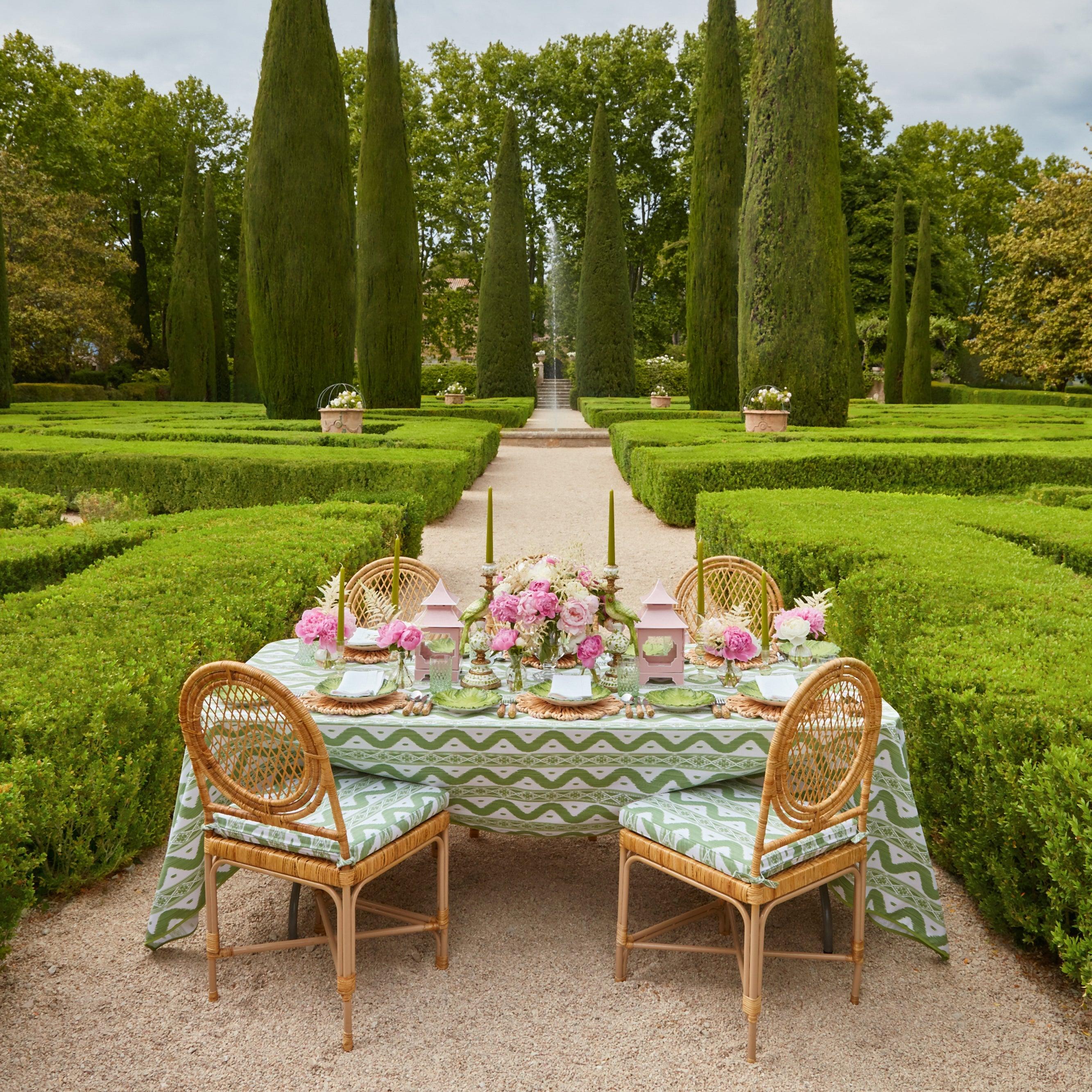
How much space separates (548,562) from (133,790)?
1.58 meters

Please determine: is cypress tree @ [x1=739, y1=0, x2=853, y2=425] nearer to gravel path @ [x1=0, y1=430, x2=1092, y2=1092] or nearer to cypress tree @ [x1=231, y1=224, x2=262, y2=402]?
gravel path @ [x1=0, y1=430, x2=1092, y2=1092]

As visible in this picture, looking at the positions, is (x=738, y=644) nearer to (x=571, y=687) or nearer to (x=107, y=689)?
(x=571, y=687)

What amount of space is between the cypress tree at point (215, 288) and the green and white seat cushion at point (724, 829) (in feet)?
85.8

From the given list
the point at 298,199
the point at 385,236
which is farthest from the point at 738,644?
the point at 385,236

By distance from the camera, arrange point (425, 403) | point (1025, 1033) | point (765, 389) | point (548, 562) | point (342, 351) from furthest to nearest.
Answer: point (425, 403)
point (342, 351)
point (765, 389)
point (548, 562)
point (1025, 1033)

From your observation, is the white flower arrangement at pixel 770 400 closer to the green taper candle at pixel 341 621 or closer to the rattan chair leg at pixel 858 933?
the green taper candle at pixel 341 621

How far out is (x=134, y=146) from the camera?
95.7 ft

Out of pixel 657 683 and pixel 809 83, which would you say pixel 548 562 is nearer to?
pixel 657 683

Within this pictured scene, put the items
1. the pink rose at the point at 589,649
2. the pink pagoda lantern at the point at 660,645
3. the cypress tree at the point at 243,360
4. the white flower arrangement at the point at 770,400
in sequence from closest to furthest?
the pink rose at the point at 589,649, the pink pagoda lantern at the point at 660,645, the white flower arrangement at the point at 770,400, the cypress tree at the point at 243,360

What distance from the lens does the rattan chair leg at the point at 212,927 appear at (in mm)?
2297

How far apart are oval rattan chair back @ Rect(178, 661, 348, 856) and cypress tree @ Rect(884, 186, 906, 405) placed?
28.2 m

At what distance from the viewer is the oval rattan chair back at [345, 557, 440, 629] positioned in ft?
11.9

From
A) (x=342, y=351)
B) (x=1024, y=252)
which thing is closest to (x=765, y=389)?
(x=342, y=351)

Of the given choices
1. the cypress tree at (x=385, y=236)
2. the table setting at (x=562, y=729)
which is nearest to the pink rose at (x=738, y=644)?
the table setting at (x=562, y=729)
